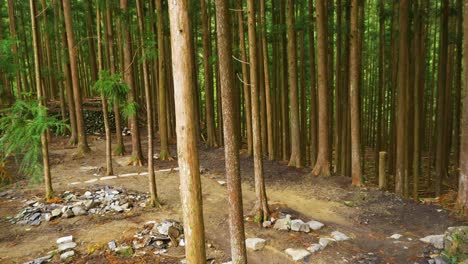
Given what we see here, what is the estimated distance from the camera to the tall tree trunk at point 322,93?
10.7 meters

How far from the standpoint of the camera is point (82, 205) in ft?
28.9

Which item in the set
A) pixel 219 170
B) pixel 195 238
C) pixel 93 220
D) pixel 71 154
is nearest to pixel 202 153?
pixel 219 170

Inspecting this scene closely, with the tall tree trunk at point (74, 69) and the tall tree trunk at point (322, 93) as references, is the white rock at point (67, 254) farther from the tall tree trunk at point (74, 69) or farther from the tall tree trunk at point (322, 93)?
the tall tree trunk at point (74, 69)

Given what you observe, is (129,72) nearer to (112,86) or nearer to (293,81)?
(112,86)

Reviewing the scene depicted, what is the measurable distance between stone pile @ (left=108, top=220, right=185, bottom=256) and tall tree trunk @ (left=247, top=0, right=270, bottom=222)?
78.2 inches

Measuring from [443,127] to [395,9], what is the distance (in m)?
5.59

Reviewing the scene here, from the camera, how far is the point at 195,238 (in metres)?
4.15

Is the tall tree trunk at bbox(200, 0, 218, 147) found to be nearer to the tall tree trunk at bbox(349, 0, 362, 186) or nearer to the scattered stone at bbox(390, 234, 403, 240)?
the tall tree trunk at bbox(349, 0, 362, 186)

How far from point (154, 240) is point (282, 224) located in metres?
2.89

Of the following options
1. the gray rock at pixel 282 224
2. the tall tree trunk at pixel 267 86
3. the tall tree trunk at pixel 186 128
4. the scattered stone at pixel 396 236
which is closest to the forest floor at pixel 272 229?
the scattered stone at pixel 396 236

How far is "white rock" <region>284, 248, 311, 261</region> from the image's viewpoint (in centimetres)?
650

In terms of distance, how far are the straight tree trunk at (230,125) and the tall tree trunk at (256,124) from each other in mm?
2182

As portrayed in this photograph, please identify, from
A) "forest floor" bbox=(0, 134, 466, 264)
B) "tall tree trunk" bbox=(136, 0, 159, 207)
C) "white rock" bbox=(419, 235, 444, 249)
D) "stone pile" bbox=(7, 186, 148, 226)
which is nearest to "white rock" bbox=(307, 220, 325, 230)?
"forest floor" bbox=(0, 134, 466, 264)

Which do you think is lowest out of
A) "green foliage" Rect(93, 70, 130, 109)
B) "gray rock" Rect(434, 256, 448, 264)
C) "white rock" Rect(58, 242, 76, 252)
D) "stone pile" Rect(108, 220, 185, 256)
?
"gray rock" Rect(434, 256, 448, 264)
